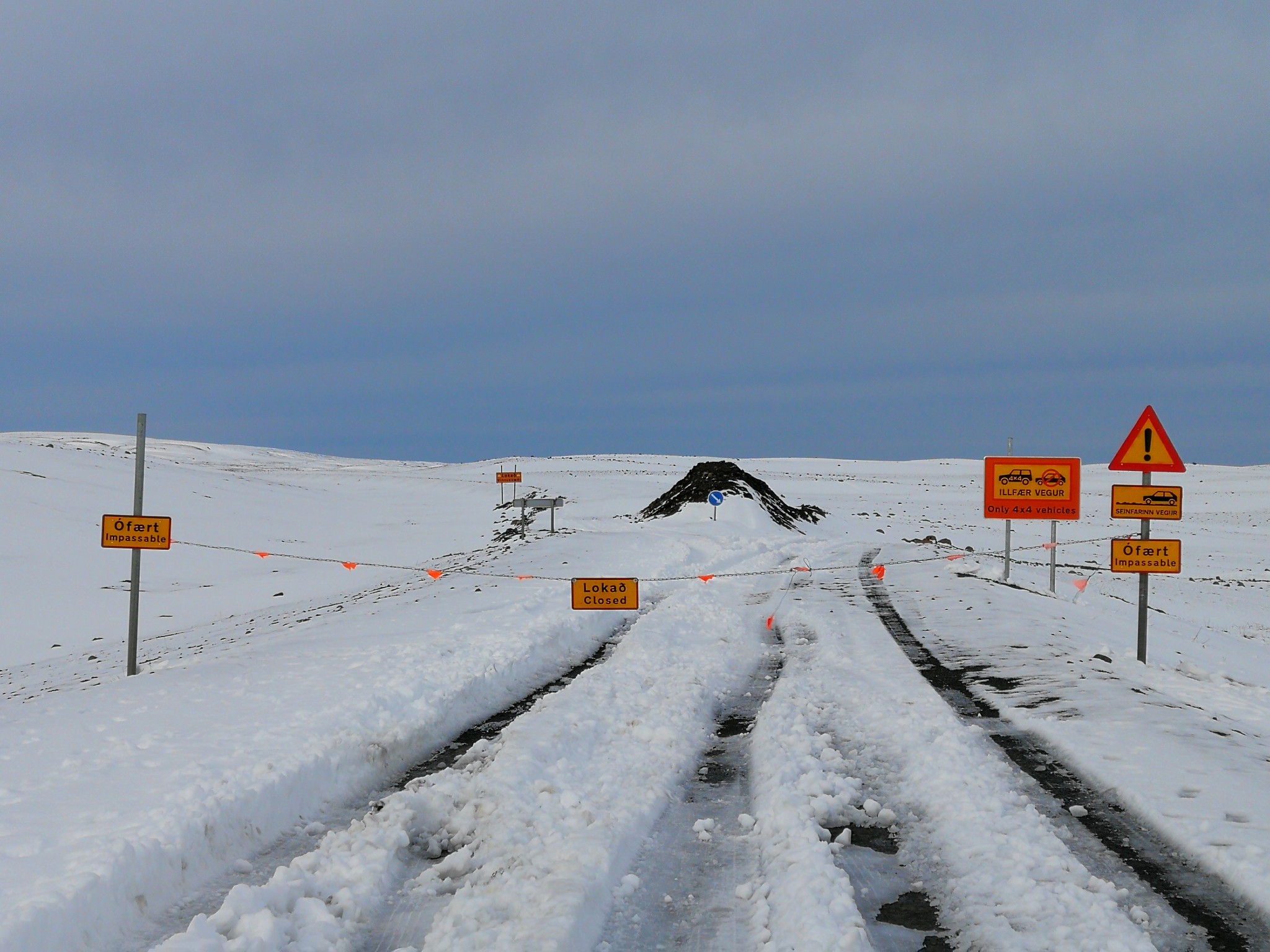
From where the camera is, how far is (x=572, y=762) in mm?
7121

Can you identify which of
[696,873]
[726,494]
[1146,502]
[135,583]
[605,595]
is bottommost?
[696,873]

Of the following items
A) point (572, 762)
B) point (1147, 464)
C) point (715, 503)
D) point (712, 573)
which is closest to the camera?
point (572, 762)

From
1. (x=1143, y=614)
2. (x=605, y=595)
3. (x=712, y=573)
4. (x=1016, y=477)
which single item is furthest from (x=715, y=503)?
(x=1143, y=614)

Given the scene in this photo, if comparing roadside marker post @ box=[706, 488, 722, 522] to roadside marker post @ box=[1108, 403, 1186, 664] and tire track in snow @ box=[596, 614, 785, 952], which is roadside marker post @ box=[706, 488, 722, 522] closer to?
roadside marker post @ box=[1108, 403, 1186, 664]

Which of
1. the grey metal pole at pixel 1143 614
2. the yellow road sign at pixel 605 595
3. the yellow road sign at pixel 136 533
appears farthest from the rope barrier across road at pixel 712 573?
the grey metal pole at pixel 1143 614

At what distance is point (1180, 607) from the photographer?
22359mm

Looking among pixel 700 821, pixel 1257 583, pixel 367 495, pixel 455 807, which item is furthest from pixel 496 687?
pixel 367 495

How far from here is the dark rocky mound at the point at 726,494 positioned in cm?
4325

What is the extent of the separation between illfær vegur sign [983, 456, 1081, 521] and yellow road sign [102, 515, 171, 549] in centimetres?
1612

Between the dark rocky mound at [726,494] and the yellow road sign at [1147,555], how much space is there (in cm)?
2974

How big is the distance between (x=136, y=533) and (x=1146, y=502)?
1369 cm

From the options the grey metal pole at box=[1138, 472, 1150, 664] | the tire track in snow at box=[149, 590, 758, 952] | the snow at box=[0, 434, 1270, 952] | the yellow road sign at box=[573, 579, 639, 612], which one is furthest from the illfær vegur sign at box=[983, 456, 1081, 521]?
the tire track in snow at box=[149, 590, 758, 952]

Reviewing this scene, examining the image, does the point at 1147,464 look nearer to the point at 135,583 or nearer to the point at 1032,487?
the point at 1032,487

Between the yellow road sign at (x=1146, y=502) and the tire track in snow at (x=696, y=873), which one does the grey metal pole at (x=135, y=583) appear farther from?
the yellow road sign at (x=1146, y=502)
